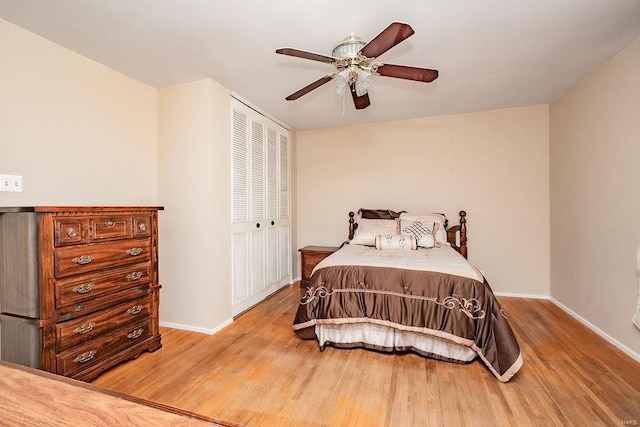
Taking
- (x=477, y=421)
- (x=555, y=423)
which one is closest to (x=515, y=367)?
(x=555, y=423)

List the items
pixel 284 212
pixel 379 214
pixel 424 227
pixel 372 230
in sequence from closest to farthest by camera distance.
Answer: pixel 424 227 → pixel 372 230 → pixel 379 214 → pixel 284 212

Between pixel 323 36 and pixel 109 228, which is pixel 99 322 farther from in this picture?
pixel 323 36

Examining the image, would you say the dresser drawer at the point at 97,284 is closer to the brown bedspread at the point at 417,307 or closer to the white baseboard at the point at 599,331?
the brown bedspread at the point at 417,307

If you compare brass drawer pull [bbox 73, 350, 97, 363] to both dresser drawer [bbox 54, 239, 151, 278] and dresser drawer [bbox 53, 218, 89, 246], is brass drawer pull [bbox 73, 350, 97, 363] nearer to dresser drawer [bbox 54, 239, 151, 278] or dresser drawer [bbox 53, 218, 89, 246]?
dresser drawer [bbox 54, 239, 151, 278]

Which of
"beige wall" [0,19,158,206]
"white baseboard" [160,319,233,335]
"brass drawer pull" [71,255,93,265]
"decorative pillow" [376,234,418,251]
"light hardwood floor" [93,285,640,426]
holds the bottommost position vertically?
"light hardwood floor" [93,285,640,426]

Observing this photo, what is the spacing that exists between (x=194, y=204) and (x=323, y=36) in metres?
1.85

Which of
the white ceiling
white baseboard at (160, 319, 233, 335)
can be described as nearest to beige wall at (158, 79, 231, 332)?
white baseboard at (160, 319, 233, 335)

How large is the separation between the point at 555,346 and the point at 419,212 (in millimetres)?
2095

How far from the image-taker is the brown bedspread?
79.9 inches

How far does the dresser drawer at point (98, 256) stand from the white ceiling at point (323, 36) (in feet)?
4.88

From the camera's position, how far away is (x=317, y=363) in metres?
2.19

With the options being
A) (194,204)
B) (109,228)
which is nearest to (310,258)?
(194,204)

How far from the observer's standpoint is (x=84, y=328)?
1.90 metres

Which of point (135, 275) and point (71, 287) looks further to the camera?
point (135, 275)
